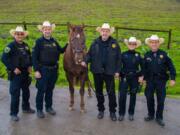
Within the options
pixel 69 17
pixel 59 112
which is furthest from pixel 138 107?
pixel 69 17

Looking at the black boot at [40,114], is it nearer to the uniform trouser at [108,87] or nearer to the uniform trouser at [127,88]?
the uniform trouser at [108,87]

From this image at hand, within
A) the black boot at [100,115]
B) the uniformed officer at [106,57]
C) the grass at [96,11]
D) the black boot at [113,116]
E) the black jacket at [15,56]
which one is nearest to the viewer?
the black jacket at [15,56]

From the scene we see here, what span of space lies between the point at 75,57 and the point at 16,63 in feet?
4.10

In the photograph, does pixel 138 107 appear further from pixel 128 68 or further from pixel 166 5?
pixel 166 5

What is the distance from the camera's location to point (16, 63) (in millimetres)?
8180

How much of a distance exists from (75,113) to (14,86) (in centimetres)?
156

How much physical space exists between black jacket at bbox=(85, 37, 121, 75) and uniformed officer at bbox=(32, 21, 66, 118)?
2.89ft

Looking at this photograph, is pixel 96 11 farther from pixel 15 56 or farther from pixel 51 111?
pixel 15 56

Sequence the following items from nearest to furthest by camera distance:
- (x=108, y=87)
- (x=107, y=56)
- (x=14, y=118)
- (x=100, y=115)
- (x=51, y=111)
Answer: (x=107, y=56), (x=14, y=118), (x=108, y=87), (x=100, y=115), (x=51, y=111)

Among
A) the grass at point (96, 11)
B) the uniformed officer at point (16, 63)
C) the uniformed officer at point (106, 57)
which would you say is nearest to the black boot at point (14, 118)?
the uniformed officer at point (16, 63)

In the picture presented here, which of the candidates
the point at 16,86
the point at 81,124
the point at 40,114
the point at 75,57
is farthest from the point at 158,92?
the point at 16,86

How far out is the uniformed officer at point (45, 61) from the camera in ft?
27.1

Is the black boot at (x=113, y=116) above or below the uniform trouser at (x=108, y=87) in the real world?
below

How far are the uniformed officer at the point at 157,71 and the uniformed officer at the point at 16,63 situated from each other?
2543 mm
